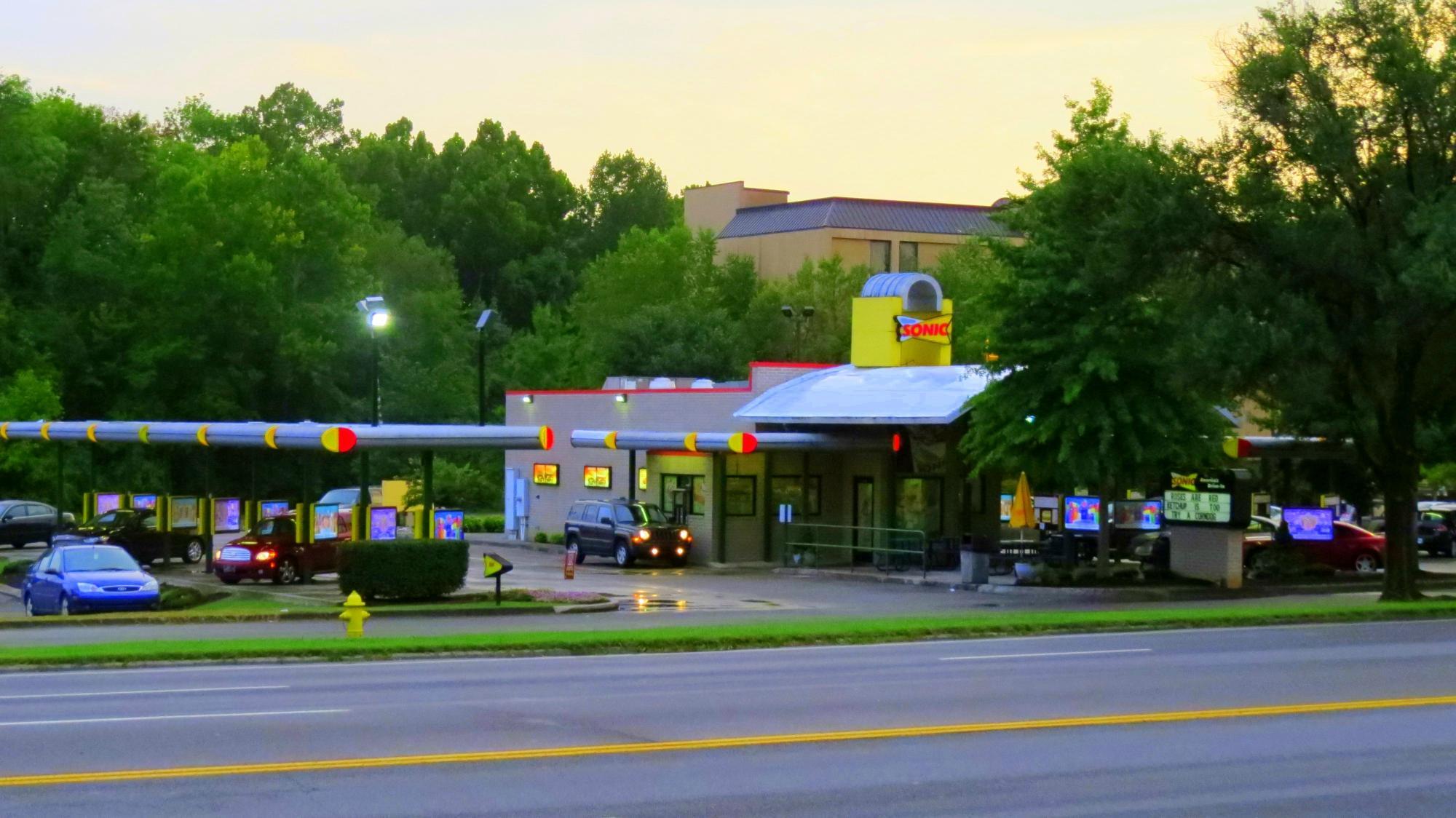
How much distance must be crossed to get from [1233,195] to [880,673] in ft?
52.2

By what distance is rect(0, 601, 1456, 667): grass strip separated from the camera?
68.5 ft

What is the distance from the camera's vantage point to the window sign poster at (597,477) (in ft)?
173

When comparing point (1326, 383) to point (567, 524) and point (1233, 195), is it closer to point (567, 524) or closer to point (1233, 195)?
point (1233, 195)

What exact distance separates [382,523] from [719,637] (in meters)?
14.7

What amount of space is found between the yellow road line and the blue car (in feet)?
63.0

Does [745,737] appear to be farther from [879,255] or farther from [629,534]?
[879,255]

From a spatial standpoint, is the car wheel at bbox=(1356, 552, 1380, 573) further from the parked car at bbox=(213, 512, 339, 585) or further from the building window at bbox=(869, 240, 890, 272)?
the building window at bbox=(869, 240, 890, 272)

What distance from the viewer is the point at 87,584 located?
30.3 m

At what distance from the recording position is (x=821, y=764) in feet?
42.3

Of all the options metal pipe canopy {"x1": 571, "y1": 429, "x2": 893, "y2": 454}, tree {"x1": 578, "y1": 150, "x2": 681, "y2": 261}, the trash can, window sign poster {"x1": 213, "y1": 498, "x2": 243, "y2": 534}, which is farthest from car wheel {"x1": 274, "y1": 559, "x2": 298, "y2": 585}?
tree {"x1": 578, "y1": 150, "x2": 681, "y2": 261}

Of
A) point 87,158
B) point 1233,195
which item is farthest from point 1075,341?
point 87,158

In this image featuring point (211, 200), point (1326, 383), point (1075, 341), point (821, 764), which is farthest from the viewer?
point (211, 200)

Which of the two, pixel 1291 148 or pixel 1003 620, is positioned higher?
pixel 1291 148

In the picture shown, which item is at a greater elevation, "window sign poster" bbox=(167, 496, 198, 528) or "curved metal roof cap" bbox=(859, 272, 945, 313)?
"curved metal roof cap" bbox=(859, 272, 945, 313)
